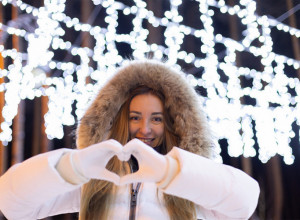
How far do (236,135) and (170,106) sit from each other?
1.68 metres

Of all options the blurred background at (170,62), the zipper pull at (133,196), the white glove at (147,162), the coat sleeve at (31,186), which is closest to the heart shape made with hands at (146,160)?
the white glove at (147,162)

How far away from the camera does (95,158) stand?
0.75 meters

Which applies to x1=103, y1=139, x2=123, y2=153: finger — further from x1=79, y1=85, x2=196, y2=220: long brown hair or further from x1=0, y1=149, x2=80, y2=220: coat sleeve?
x1=79, y1=85, x2=196, y2=220: long brown hair

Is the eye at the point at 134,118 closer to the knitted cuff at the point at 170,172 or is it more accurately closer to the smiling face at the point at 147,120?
the smiling face at the point at 147,120

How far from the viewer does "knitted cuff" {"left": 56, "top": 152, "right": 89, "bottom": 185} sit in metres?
0.75

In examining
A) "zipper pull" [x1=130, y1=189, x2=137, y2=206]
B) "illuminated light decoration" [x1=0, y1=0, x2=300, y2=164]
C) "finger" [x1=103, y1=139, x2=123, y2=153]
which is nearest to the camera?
"finger" [x1=103, y1=139, x2=123, y2=153]

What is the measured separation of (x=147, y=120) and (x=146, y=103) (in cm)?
6

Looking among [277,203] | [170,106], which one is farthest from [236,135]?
[170,106]

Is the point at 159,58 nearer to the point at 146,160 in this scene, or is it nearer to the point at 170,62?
the point at 170,62

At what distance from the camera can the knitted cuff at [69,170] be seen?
0.75 m

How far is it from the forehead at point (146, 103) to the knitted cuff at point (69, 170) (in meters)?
0.38

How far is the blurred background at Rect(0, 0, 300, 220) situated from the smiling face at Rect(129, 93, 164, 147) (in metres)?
0.93

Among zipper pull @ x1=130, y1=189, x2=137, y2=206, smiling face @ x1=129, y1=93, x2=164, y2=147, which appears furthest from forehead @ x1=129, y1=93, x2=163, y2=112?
zipper pull @ x1=130, y1=189, x2=137, y2=206

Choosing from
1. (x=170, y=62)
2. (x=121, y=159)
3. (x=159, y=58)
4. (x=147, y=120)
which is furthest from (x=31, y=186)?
(x=170, y=62)
